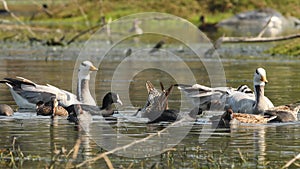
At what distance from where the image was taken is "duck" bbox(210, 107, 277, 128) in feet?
44.0

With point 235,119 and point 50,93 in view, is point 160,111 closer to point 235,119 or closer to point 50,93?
point 235,119

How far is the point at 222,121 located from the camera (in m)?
13.5

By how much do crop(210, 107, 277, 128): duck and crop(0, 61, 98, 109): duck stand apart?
2664 millimetres

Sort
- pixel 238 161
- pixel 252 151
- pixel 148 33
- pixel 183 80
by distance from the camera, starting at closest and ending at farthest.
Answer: pixel 238 161
pixel 252 151
pixel 183 80
pixel 148 33

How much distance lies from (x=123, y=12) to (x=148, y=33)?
26.8 ft

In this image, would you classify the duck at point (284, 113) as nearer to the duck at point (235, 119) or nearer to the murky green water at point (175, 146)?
the duck at point (235, 119)

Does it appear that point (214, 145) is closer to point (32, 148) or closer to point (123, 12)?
point (32, 148)

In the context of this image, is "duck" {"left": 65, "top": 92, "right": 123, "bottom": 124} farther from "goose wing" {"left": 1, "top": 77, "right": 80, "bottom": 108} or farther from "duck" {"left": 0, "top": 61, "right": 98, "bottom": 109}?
"goose wing" {"left": 1, "top": 77, "right": 80, "bottom": 108}

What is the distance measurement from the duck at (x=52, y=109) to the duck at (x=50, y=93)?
595 mm

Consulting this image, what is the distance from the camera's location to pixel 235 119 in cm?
1355

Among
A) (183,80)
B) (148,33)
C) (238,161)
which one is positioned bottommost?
(238,161)

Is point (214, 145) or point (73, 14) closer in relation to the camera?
point (214, 145)

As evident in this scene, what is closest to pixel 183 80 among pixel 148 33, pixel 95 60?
pixel 95 60

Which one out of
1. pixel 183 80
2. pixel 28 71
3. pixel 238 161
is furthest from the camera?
pixel 28 71
